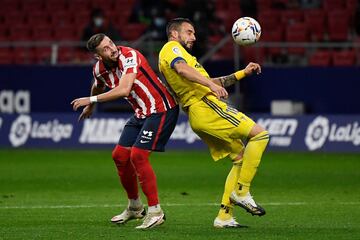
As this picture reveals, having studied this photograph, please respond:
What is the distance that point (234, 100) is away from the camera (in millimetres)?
22328

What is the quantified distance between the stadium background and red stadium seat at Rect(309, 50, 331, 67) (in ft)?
0.08

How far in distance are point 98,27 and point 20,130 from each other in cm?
348

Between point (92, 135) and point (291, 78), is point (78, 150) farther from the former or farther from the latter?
point (291, 78)

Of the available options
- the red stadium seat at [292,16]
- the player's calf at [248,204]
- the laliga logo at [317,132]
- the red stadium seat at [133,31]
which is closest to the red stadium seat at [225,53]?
the red stadium seat at [292,16]

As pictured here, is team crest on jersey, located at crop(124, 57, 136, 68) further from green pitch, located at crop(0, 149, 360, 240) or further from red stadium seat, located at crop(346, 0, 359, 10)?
red stadium seat, located at crop(346, 0, 359, 10)

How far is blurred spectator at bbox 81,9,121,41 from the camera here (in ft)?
77.1

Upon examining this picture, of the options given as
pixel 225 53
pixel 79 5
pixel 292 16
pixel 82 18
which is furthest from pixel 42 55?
pixel 292 16

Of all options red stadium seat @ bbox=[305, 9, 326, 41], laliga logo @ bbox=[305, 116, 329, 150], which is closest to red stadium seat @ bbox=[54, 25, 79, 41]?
red stadium seat @ bbox=[305, 9, 326, 41]

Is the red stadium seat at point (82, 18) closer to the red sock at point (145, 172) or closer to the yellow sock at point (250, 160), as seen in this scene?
the red sock at point (145, 172)

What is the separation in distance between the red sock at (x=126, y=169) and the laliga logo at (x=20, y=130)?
465 inches

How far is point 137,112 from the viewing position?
410 inches

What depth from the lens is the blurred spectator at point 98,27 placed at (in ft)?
77.1

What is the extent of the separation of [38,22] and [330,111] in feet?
28.1

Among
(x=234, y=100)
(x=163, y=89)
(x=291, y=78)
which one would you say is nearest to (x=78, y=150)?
(x=234, y=100)
